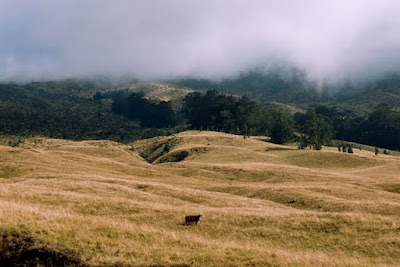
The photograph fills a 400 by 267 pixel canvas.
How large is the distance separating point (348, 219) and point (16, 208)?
22.1 metres

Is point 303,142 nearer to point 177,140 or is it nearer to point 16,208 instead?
point 177,140

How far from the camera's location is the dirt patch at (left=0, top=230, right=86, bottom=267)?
16500mm

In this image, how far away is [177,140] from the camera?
148125mm

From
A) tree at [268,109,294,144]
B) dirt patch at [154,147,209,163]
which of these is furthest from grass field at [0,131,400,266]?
tree at [268,109,294,144]

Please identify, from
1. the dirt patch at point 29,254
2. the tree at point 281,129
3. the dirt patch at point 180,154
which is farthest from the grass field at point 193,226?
the tree at point 281,129

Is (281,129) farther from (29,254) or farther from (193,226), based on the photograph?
(29,254)

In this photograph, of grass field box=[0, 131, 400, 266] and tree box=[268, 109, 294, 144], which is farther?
tree box=[268, 109, 294, 144]

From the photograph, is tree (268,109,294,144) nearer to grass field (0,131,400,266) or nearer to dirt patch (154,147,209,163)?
dirt patch (154,147,209,163)

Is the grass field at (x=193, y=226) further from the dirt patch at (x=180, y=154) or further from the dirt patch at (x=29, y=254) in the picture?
the dirt patch at (x=180, y=154)

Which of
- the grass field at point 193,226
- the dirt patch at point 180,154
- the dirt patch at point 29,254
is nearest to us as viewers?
the dirt patch at point 29,254

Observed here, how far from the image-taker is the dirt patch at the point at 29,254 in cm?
1650

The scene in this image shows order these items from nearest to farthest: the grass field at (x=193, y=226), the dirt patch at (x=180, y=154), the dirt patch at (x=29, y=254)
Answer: the dirt patch at (x=29, y=254)
the grass field at (x=193, y=226)
the dirt patch at (x=180, y=154)

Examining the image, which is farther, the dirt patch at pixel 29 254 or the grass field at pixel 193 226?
the grass field at pixel 193 226

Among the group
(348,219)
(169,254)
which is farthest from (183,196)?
(169,254)
